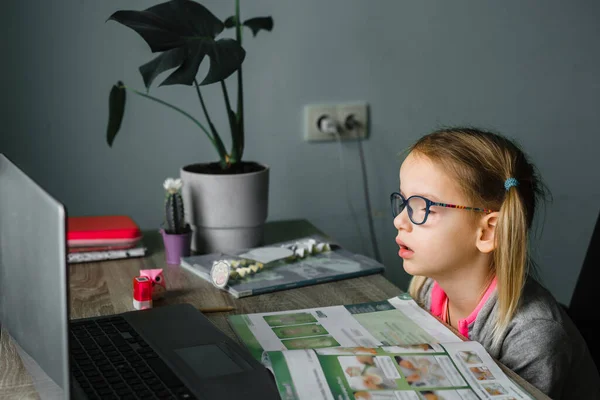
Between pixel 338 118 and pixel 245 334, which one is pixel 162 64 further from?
pixel 338 118

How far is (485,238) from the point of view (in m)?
1.21

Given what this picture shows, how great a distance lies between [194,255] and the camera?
63.2 inches

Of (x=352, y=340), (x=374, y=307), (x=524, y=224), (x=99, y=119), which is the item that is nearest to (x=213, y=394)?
(x=352, y=340)

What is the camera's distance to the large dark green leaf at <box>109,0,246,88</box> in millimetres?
1412

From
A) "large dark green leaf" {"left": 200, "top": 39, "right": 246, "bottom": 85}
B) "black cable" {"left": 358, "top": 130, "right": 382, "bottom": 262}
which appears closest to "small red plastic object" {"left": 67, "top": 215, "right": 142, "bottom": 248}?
"large dark green leaf" {"left": 200, "top": 39, "right": 246, "bottom": 85}

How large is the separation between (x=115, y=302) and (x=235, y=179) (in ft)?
1.30

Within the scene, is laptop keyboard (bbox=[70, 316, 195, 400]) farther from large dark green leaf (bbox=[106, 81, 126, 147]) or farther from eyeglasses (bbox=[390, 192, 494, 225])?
large dark green leaf (bbox=[106, 81, 126, 147])

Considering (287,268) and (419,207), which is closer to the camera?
(419,207)

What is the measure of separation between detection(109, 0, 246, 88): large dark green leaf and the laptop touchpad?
56 centimetres

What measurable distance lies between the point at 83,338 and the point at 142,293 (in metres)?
0.20

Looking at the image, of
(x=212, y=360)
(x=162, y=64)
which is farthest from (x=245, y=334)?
(x=162, y=64)

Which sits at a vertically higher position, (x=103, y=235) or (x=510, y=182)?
(x=510, y=182)

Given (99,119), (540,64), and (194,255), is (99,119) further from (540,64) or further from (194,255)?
(540,64)

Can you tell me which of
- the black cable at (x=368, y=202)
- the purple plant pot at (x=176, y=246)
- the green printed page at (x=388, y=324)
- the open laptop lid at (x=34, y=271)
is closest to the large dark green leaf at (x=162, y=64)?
the purple plant pot at (x=176, y=246)
